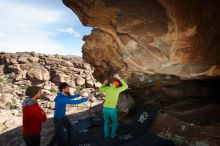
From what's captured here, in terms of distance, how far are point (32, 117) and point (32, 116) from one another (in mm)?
39

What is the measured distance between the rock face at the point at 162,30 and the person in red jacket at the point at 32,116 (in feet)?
9.05

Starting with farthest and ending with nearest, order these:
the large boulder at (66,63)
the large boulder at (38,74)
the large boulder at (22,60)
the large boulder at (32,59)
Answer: the large boulder at (66,63), the large boulder at (32,59), the large boulder at (22,60), the large boulder at (38,74)

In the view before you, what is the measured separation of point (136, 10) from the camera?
6.32 meters

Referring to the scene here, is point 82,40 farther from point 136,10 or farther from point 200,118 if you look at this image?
point 200,118

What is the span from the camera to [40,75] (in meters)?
28.0

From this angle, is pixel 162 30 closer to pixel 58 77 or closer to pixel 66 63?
pixel 58 77

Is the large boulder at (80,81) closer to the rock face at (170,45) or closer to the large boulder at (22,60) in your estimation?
the large boulder at (22,60)

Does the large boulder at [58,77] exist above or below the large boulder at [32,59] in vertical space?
below

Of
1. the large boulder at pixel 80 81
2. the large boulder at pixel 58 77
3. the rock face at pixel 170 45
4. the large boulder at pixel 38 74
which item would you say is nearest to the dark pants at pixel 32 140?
the rock face at pixel 170 45

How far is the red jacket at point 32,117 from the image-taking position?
17.9 ft

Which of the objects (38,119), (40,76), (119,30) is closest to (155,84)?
(119,30)

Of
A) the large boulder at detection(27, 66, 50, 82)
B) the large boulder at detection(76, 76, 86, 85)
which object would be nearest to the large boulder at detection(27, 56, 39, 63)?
the large boulder at detection(27, 66, 50, 82)

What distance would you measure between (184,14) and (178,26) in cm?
38

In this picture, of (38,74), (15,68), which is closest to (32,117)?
(38,74)
